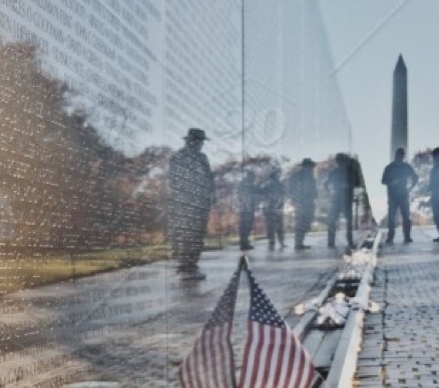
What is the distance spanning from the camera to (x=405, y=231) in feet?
45.7

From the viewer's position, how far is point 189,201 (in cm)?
313

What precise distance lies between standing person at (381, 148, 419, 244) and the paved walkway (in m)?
1.22

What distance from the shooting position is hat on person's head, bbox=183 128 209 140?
3.06 metres

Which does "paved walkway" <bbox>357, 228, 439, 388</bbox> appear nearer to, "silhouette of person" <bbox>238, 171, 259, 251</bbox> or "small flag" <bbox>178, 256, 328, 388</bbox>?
"silhouette of person" <bbox>238, 171, 259, 251</bbox>

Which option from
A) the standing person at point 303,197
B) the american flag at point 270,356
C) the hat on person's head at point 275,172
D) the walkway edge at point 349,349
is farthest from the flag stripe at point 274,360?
the standing person at point 303,197

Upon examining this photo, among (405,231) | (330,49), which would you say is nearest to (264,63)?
(330,49)

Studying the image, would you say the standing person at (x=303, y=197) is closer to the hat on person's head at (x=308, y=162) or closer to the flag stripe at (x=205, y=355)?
the hat on person's head at (x=308, y=162)

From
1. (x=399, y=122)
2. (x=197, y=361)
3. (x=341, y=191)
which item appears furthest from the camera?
(x=399, y=122)

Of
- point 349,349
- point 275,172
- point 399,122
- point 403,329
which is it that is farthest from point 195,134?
point 399,122

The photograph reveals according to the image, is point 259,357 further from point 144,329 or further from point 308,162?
point 308,162

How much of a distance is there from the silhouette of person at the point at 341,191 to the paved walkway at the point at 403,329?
78 cm

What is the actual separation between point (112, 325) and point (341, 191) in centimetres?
917

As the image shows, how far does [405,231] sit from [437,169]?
282 centimetres

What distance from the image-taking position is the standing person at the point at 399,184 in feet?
37.4
